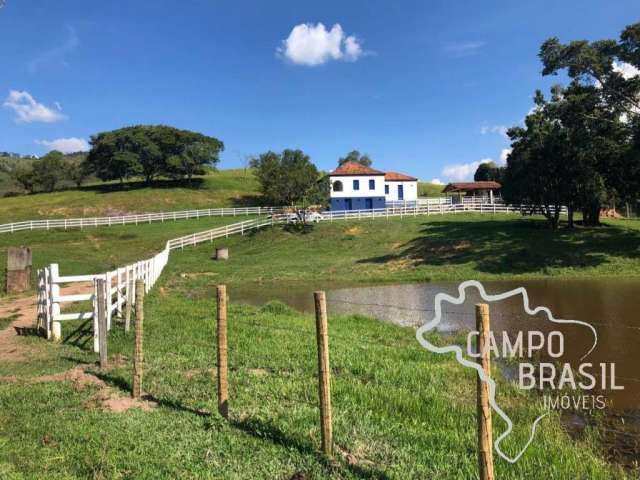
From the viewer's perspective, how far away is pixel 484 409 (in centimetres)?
378

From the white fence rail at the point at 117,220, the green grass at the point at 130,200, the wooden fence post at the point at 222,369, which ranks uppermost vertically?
the green grass at the point at 130,200

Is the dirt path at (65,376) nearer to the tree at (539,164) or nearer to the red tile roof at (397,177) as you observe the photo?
the tree at (539,164)

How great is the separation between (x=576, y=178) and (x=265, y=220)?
28.0 m

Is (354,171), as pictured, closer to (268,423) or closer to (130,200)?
(130,200)

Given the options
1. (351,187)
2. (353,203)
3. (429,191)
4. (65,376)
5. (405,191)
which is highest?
(429,191)

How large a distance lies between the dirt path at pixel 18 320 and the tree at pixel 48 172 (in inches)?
3380

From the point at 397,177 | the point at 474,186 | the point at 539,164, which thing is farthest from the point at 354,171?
the point at 539,164

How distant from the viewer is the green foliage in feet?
267

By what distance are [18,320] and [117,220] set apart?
140ft

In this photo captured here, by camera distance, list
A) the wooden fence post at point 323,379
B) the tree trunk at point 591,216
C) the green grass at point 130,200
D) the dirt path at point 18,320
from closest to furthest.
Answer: the wooden fence post at point 323,379 → the dirt path at point 18,320 → the tree trunk at point 591,216 → the green grass at point 130,200

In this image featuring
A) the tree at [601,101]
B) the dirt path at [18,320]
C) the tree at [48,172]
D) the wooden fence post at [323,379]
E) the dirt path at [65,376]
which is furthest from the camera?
the tree at [48,172]

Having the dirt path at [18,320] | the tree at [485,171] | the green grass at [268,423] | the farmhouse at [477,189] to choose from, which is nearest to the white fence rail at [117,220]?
the farmhouse at [477,189]

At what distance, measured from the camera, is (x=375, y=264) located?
3098 cm

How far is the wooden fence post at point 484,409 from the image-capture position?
3.69 meters
